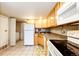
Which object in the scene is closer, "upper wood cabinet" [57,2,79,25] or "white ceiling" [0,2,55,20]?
"upper wood cabinet" [57,2,79,25]

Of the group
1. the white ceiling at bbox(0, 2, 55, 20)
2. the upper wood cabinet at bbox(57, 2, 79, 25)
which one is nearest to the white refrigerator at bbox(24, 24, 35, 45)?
the white ceiling at bbox(0, 2, 55, 20)

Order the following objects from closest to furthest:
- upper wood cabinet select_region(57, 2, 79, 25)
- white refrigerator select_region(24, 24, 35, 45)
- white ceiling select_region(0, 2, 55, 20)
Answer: upper wood cabinet select_region(57, 2, 79, 25)
white ceiling select_region(0, 2, 55, 20)
white refrigerator select_region(24, 24, 35, 45)

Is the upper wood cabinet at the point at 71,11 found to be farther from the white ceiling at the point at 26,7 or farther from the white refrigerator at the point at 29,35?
the white refrigerator at the point at 29,35

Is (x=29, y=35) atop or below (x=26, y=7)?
below

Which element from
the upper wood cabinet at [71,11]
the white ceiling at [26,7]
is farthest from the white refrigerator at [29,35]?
the upper wood cabinet at [71,11]

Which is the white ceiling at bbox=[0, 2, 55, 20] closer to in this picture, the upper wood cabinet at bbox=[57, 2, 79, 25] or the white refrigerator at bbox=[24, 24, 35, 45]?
the upper wood cabinet at bbox=[57, 2, 79, 25]

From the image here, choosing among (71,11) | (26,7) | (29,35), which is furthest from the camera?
(29,35)

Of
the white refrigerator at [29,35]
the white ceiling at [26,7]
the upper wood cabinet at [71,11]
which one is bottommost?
the white refrigerator at [29,35]

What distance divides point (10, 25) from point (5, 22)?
982 millimetres

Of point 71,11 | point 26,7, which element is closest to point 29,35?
point 26,7

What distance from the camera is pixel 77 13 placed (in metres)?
1.22

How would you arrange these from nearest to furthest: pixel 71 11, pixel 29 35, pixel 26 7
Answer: pixel 71 11
pixel 26 7
pixel 29 35

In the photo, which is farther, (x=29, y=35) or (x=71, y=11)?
(x=29, y=35)

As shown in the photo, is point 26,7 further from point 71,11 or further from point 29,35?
point 29,35
